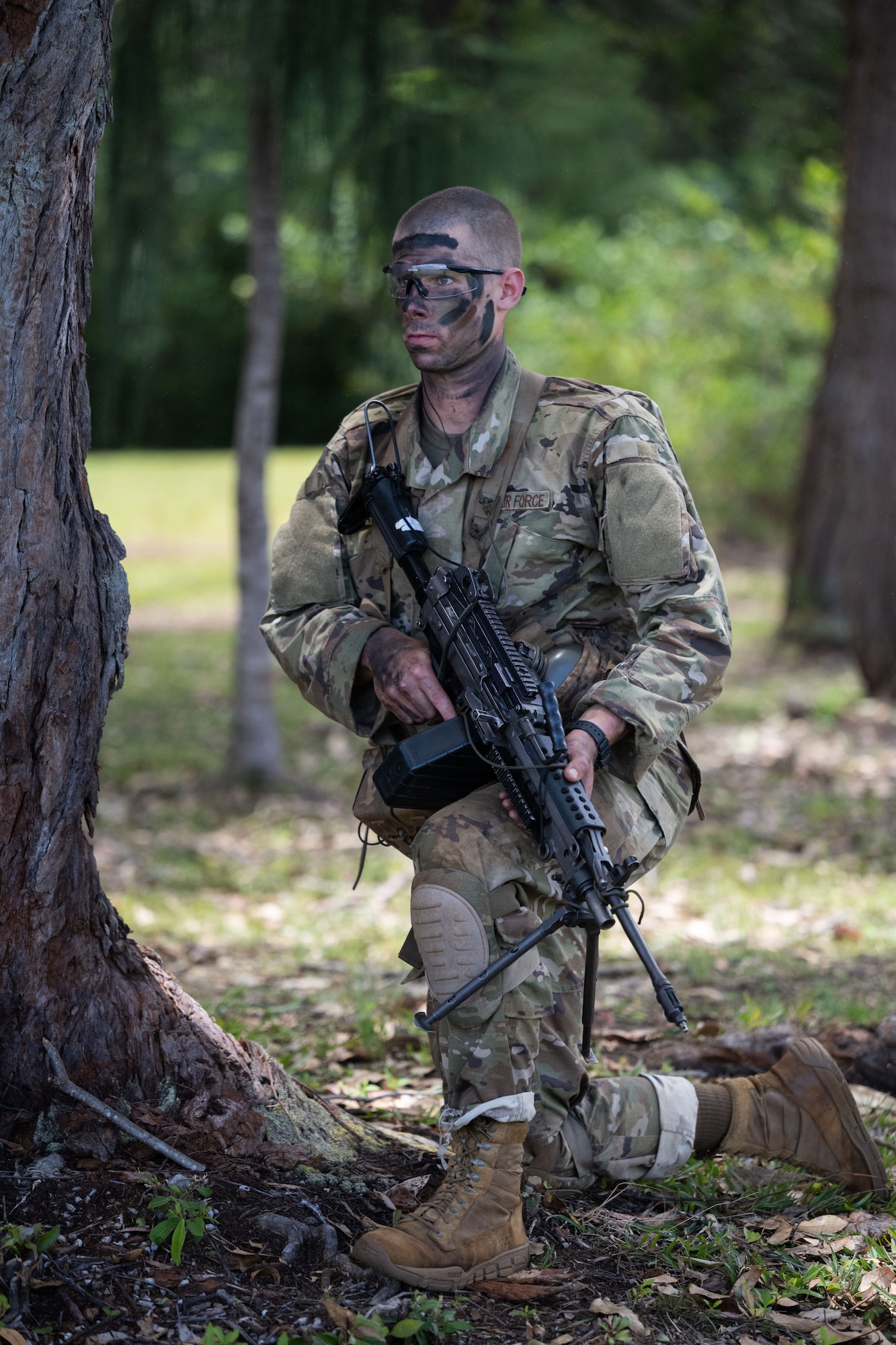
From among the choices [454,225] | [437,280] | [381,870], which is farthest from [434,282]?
[381,870]

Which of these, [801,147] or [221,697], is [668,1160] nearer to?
[221,697]

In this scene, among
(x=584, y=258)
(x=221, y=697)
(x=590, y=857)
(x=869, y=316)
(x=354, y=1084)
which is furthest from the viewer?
(x=584, y=258)

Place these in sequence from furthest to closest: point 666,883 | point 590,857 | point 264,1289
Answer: point 666,883 < point 590,857 < point 264,1289

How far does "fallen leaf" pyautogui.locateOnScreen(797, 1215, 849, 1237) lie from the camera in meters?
2.74

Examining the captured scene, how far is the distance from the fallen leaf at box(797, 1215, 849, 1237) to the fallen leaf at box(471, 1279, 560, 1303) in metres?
0.64

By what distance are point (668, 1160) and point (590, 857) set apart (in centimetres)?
94

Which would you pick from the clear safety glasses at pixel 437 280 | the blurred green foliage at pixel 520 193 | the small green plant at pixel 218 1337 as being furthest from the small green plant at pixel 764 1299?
the blurred green foliage at pixel 520 193

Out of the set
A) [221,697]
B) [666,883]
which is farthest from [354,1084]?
[221,697]

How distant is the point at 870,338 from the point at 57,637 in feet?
24.1

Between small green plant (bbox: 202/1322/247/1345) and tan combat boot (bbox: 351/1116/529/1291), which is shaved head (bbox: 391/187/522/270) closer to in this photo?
tan combat boot (bbox: 351/1116/529/1291)

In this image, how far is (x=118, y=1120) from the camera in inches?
99.5

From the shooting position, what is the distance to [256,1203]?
8.16 feet

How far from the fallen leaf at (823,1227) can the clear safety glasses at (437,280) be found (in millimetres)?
2113

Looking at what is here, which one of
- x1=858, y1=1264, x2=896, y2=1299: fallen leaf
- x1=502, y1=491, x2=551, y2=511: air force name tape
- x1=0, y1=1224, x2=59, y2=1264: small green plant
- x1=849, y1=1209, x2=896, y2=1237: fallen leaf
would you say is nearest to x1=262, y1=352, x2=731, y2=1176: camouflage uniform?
x1=502, y1=491, x2=551, y2=511: air force name tape
